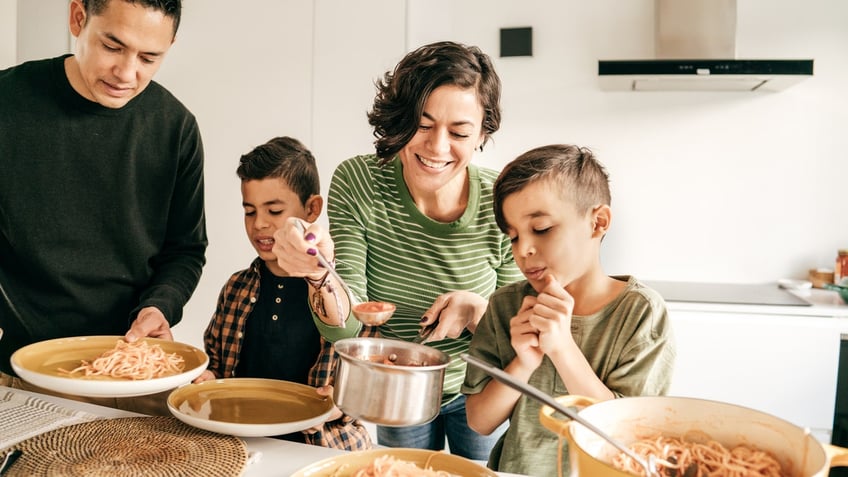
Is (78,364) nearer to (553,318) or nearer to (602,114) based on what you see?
(553,318)

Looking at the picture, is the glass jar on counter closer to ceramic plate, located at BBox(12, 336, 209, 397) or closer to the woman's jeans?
the woman's jeans

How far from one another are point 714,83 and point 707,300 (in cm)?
97

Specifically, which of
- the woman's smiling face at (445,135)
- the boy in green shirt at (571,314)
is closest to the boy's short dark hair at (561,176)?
the boy in green shirt at (571,314)

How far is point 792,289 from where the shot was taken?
300cm

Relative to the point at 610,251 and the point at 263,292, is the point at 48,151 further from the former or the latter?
the point at 610,251

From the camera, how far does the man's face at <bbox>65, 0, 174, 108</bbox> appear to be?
1648 millimetres

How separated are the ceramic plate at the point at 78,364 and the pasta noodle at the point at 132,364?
0.07 ft

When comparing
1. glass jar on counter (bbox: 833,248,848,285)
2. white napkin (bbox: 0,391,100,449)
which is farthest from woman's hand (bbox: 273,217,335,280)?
glass jar on counter (bbox: 833,248,848,285)

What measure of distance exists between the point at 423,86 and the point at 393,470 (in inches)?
32.4

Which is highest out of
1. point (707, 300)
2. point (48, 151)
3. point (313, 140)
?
point (313, 140)

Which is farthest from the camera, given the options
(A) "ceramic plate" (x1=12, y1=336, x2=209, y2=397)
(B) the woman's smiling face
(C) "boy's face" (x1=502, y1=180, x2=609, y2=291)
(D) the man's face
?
(D) the man's face

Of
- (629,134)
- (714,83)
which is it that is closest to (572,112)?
(629,134)

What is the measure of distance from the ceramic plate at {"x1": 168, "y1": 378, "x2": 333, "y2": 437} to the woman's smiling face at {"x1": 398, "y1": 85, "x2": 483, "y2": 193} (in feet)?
1.77

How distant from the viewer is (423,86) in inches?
58.1
